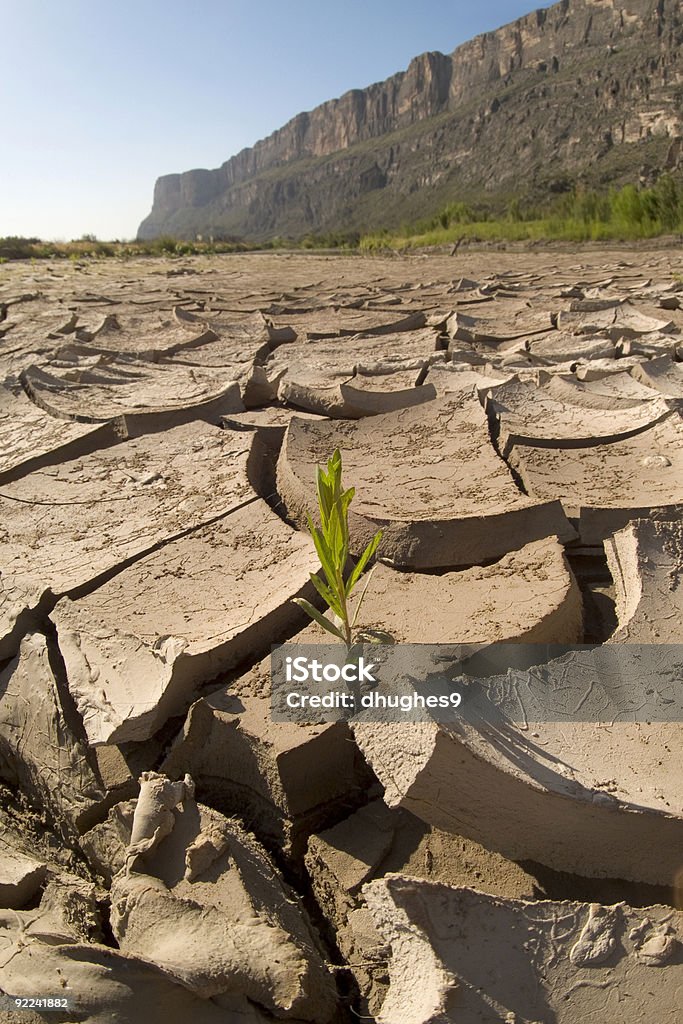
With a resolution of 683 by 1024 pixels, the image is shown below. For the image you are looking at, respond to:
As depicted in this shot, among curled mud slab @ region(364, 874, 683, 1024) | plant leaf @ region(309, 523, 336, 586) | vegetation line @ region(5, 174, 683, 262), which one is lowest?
curled mud slab @ region(364, 874, 683, 1024)

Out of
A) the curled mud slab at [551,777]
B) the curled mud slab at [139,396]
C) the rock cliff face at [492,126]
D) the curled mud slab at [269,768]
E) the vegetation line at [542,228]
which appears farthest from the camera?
the rock cliff face at [492,126]

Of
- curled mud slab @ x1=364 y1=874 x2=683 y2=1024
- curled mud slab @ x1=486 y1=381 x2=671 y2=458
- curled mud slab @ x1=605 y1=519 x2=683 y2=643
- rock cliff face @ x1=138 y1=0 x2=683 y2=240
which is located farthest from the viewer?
rock cliff face @ x1=138 y1=0 x2=683 y2=240

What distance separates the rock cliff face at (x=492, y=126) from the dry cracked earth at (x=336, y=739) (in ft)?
79.1

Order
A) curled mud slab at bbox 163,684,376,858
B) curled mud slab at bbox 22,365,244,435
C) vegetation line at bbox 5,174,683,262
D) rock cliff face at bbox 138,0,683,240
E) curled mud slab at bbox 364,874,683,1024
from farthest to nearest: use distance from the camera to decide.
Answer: rock cliff face at bbox 138,0,683,240 < vegetation line at bbox 5,174,683,262 < curled mud slab at bbox 22,365,244,435 < curled mud slab at bbox 163,684,376,858 < curled mud slab at bbox 364,874,683,1024

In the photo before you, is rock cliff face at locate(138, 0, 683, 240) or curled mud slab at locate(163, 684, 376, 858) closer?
curled mud slab at locate(163, 684, 376, 858)

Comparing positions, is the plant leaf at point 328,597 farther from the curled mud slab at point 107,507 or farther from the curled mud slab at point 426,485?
the curled mud slab at point 107,507

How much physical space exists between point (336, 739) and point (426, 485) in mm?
907

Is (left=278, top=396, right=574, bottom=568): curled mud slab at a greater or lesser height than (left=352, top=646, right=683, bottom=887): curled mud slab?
greater

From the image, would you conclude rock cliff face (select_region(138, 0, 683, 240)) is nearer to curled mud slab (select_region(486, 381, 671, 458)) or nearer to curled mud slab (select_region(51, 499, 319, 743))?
curled mud slab (select_region(486, 381, 671, 458))

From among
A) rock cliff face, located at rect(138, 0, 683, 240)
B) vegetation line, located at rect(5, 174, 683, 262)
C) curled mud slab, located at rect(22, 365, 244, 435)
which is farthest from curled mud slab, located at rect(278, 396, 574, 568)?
rock cliff face, located at rect(138, 0, 683, 240)

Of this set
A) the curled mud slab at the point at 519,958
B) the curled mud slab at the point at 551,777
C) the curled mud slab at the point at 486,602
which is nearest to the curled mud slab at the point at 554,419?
the curled mud slab at the point at 486,602

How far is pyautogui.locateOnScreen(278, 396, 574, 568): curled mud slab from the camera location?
1.56m

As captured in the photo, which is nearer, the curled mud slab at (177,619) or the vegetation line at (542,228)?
the curled mud slab at (177,619)

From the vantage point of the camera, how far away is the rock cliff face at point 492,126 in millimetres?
36406
